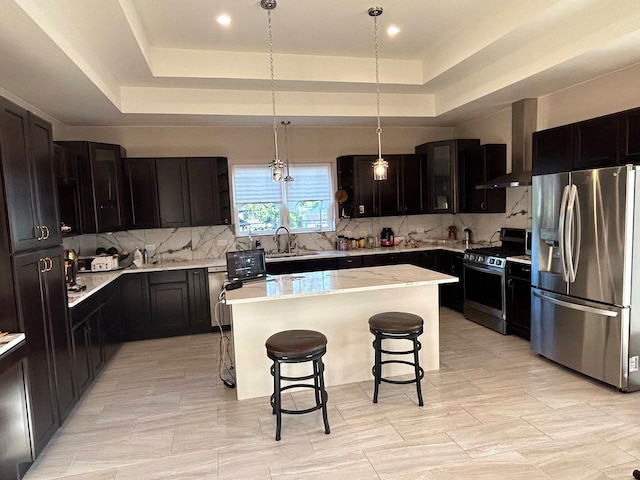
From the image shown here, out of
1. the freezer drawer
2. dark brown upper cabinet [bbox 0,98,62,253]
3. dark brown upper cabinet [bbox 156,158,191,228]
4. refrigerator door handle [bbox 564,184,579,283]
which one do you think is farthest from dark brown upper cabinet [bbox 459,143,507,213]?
dark brown upper cabinet [bbox 0,98,62,253]

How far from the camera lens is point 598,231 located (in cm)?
325

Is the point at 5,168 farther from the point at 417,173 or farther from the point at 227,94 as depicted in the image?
the point at 417,173

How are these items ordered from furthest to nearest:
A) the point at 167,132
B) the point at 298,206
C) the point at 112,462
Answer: the point at 298,206
the point at 167,132
the point at 112,462

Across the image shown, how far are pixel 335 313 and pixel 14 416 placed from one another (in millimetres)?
2315

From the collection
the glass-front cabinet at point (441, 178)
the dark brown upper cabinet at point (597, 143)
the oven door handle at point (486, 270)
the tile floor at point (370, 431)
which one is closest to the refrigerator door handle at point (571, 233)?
the dark brown upper cabinet at point (597, 143)

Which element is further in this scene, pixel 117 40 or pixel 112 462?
pixel 117 40

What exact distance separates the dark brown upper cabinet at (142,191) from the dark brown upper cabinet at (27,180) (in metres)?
2.08

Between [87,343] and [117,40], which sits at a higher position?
[117,40]

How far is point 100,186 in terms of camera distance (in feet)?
15.4

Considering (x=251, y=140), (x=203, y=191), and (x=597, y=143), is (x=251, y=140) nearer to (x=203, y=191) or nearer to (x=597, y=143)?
(x=203, y=191)

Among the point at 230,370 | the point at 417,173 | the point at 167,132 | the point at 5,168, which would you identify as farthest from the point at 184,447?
the point at 417,173

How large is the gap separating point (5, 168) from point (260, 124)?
3574mm

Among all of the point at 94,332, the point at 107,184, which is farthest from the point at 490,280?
the point at 107,184

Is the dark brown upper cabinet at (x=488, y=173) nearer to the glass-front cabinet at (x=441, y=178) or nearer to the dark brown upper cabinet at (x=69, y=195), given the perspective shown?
the glass-front cabinet at (x=441, y=178)
